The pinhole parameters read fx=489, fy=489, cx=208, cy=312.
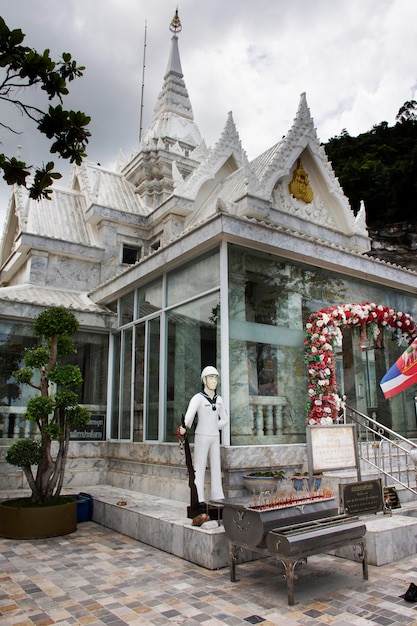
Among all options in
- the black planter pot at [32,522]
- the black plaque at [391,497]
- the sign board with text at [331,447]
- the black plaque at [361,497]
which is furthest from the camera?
the black planter pot at [32,522]

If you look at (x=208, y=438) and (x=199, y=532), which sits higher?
(x=208, y=438)

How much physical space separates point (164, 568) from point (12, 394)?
662 centimetres

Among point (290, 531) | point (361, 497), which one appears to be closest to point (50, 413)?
point (290, 531)

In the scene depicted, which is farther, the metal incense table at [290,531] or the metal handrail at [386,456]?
the metal handrail at [386,456]

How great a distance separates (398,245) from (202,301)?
30835mm

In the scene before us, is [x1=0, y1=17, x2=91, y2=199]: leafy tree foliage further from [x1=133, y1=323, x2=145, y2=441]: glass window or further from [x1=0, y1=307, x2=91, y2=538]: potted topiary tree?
[x1=133, y1=323, x2=145, y2=441]: glass window

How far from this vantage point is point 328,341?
9125 mm

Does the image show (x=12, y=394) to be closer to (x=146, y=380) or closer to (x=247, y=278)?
(x=146, y=380)

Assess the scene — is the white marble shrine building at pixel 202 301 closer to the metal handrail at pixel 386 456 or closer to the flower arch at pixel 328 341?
the flower arch at pixel 328 341

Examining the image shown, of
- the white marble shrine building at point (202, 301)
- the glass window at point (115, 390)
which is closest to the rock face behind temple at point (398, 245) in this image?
the white marble shrine building at point (202, 301)

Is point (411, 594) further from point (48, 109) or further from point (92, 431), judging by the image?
point (92, 431)

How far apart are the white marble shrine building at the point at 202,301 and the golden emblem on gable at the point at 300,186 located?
0.16ft

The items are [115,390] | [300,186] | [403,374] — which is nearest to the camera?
[403,374]

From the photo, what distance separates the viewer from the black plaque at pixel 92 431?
11438 mm
